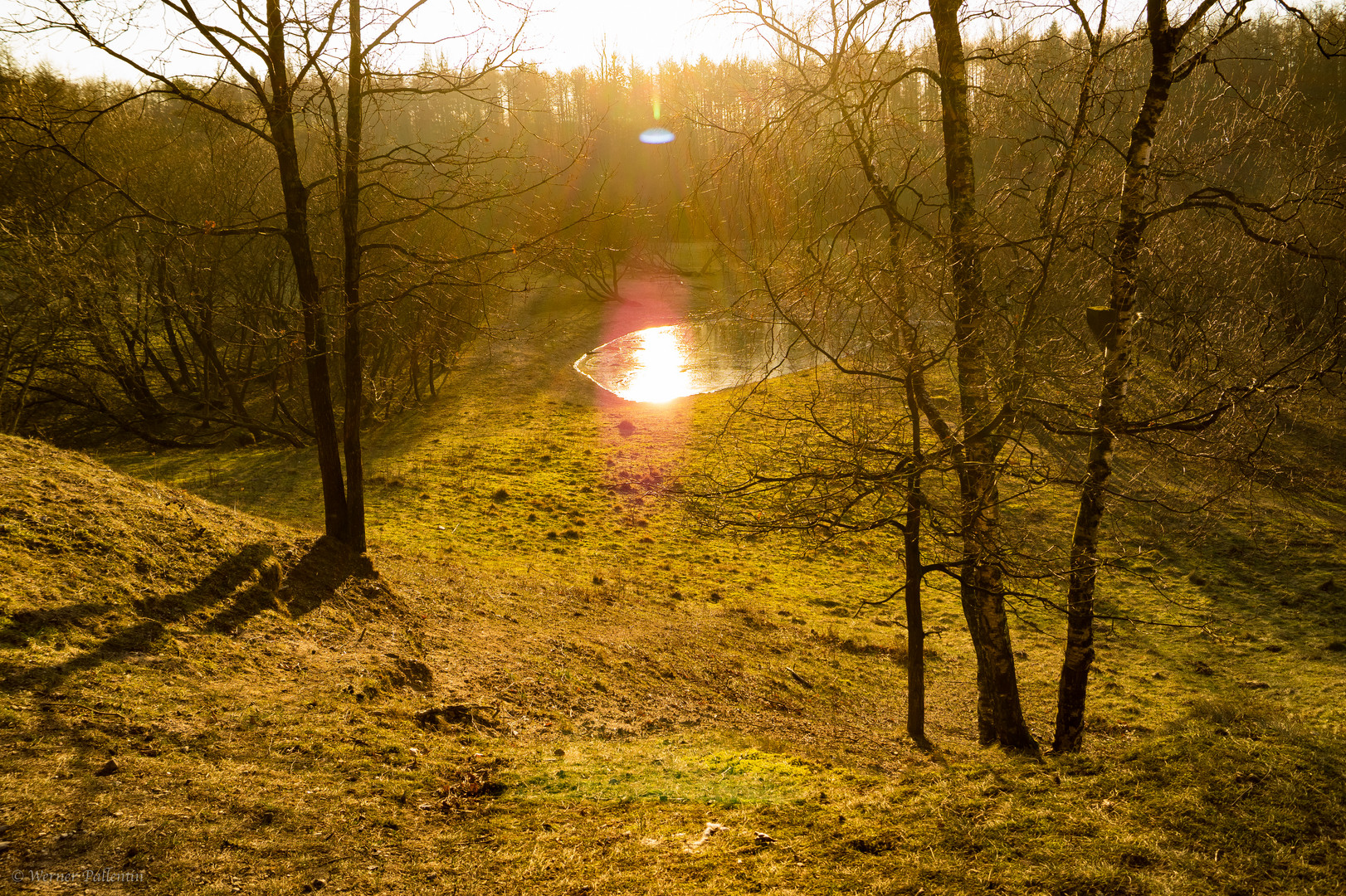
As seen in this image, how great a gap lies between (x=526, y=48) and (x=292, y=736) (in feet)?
23.6

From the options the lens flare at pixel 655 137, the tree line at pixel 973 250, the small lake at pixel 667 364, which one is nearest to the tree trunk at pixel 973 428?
the tree line at pixel 973 250

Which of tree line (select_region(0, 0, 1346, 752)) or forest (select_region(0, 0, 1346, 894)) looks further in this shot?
tree line (select_region(0, 0, 1346, 752))

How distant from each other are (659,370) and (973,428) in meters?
29.5

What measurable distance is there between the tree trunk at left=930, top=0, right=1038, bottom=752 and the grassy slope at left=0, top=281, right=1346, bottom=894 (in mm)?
632

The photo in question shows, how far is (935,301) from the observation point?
5246 millimetres

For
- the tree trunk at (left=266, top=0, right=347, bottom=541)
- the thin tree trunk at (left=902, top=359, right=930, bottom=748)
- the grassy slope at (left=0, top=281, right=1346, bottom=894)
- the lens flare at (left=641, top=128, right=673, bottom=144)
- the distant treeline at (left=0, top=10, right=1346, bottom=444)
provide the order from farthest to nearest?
1. the lens flare at (left=641, top=128, right=673, bottom=144)
2. the tree trunk at (left=266, top=0, right=347, bottom=541)
3. the thin tree trunk at (left=902, top=359, right=930, bottom=748)
4. the distant treeline at (left=0, top=10, right=1346, bottom=444)
5. the grassy slope at (left=0, top=281, right=1346, bottom=894)

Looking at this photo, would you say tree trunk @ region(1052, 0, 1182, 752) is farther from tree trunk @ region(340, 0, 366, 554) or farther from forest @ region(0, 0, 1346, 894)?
tree trunk @ region(340, 0, 366, 554)

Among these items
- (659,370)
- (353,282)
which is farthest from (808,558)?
(659,370)

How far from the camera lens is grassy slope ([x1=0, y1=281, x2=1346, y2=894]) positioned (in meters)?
3.74

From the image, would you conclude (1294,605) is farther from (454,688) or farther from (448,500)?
(448,500)

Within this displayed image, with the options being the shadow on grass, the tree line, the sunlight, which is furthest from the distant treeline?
the sunlight

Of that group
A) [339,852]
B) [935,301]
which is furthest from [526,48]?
[339,852]

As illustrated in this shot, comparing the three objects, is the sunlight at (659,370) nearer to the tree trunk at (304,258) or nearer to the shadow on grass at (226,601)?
the tree trunk at (304,258)

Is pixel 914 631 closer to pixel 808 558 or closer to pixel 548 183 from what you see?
pixel 808 558
